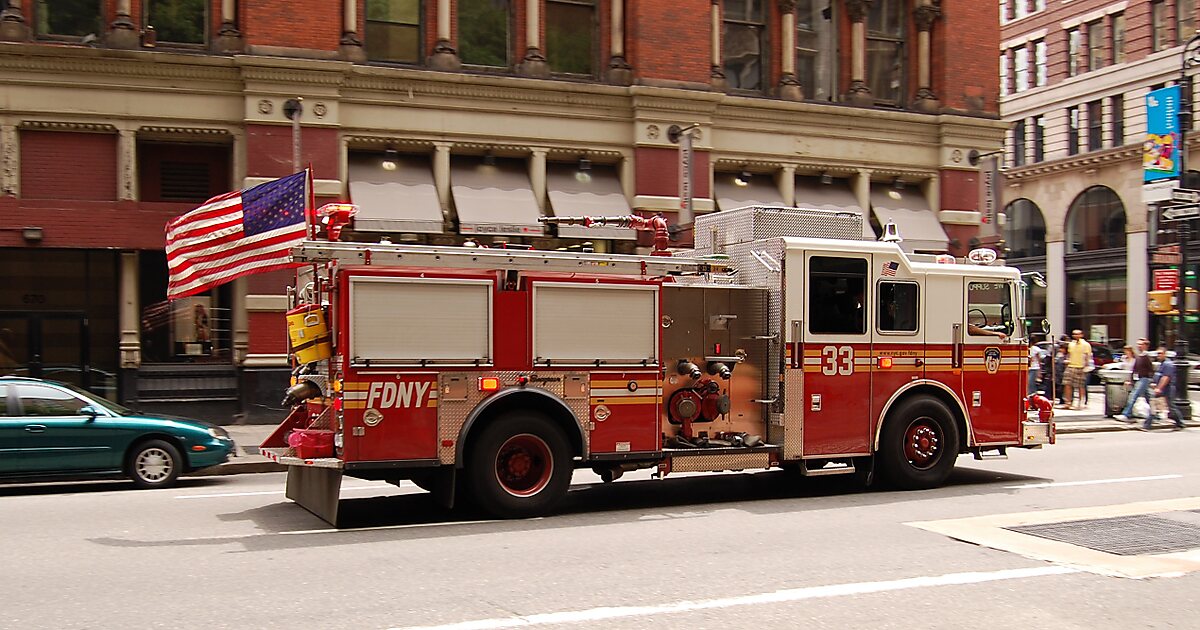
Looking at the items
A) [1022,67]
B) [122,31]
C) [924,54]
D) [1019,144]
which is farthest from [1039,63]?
[122,31]

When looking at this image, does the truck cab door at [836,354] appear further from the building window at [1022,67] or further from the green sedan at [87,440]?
the building window at [1022,67]

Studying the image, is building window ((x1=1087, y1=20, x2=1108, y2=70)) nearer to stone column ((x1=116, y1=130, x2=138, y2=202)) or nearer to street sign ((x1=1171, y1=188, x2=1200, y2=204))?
street sign ((x1=1171, y1=188, x2=1200, y2=204))

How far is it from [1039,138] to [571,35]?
34496 millimetres

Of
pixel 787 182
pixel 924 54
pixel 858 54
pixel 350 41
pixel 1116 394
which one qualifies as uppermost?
pixel 924 54

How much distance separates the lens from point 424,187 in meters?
21.5

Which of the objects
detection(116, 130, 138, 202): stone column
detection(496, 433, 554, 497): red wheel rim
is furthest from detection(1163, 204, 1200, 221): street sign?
detection(116, 130, 138, 202): stone column

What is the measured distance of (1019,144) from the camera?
170 feet

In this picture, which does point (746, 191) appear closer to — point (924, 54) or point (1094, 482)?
point (924, 54)

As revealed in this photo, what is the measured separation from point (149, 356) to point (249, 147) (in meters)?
4.37

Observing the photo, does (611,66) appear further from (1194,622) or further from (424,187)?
(1194,622)

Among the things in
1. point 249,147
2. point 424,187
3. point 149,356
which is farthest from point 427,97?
point 149,356

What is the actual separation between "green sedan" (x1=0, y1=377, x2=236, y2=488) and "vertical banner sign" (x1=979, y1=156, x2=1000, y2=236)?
17.8m

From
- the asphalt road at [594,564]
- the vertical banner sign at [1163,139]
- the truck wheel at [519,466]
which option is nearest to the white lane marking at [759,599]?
the asphalt road at [594,564]

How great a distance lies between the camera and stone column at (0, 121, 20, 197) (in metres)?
19.0
